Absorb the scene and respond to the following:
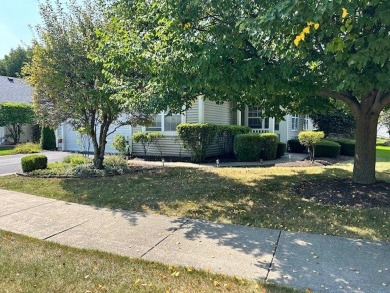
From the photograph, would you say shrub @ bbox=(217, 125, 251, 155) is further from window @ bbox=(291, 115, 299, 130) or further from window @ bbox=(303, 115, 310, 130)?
window @ bbox=(303, 115, 310, 130)

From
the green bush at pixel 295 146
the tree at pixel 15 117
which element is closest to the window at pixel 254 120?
the green bush at pixel 295 146

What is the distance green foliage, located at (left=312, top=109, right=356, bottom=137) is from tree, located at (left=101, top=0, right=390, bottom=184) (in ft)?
51.7

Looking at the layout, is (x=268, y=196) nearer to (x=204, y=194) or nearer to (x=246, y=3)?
(x=204, y=194)

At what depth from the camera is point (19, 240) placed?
4664 mm

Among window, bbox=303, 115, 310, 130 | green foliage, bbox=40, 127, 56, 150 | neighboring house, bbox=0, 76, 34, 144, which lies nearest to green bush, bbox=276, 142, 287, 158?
window, bbox=303, 115, 310, 130

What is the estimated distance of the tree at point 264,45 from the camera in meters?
3.96

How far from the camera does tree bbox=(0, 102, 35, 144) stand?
22578mm

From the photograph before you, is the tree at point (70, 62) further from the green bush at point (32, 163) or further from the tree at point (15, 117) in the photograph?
the tree at point (15, 117)

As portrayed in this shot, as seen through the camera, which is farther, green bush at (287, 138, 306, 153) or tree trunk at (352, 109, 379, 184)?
green bush at (287, 138, 306, 153)

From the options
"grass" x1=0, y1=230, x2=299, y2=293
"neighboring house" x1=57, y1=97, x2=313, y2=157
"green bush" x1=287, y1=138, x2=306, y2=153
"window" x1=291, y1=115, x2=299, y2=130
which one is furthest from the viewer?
"window" x1=291, y1=115, x2=299, y2=130

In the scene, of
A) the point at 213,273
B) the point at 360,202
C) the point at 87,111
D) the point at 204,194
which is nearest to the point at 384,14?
the point at 213,273

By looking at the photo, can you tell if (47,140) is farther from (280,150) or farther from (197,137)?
(280,150)

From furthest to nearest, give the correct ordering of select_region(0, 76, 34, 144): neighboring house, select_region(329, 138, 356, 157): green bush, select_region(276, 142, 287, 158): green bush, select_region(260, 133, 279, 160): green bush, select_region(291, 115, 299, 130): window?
select_region(0, 76, 34, 144): neighboring house, select_region(291, 115, 299, 130): window, select_region(329, 138, 356, 157): green bush, select_region(276, 142, 287, 158): green bush, select_region(260, 133, 279, 160): green bush

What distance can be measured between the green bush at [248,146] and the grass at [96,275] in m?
10.1
